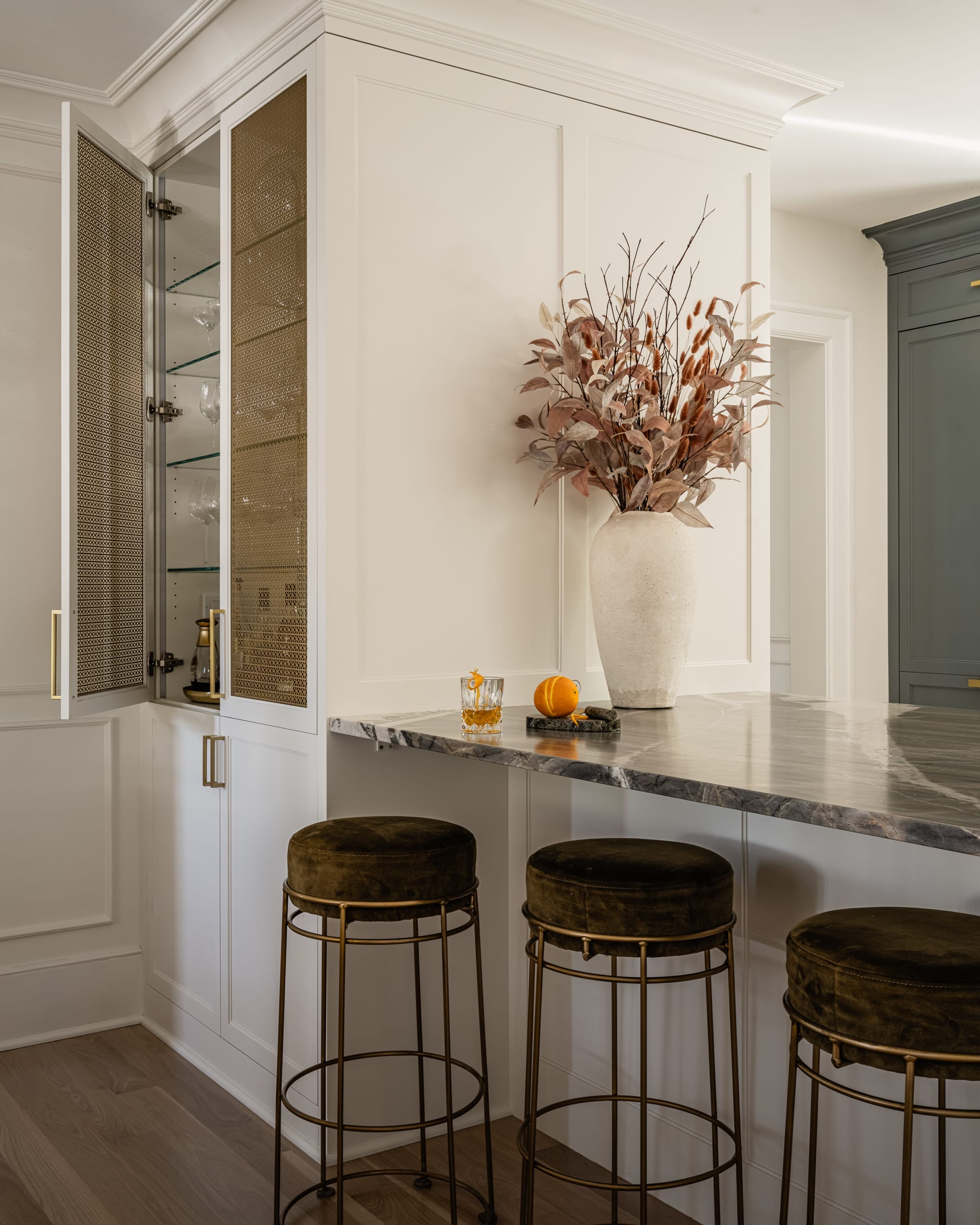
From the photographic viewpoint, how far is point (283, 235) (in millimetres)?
2623

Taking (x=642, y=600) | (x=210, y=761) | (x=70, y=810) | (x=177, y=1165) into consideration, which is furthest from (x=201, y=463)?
(x=177, y=1165)

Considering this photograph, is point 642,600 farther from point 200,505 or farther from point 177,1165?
point 177,1165

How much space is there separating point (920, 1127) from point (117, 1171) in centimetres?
168

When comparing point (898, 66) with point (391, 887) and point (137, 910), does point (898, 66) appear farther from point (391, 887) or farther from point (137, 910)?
point (137, 910)

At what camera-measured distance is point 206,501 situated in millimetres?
3113

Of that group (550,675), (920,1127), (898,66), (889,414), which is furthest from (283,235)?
(889,414)

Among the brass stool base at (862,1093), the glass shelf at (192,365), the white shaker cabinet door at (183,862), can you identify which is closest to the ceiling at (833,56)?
the glass shelf at (192,365)

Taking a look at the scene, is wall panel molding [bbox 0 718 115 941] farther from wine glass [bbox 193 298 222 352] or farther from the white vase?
the white vase

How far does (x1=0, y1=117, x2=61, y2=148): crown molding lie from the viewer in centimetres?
322

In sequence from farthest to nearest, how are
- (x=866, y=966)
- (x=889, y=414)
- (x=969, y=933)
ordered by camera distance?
1. (x=889, y=414)
2. (x=969, y=933)
3. (x=866, y=966)

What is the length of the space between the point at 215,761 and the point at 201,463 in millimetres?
859

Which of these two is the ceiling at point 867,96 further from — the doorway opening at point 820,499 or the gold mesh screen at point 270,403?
the gold mesh screen at point 270,403

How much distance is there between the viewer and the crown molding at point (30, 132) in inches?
127

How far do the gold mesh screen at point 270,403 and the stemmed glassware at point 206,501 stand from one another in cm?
29
